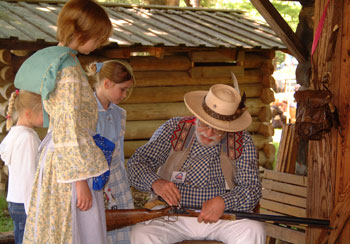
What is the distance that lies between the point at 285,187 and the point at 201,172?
146 cm

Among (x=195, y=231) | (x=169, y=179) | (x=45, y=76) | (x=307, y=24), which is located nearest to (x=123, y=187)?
(x=169, y=179)

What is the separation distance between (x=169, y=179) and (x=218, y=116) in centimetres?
62

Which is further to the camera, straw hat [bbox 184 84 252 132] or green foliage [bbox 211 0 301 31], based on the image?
green foliage [bbox 211 0 301 31]

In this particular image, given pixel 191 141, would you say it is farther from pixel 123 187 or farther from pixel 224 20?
pixel 224 20

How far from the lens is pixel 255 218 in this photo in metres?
3.23

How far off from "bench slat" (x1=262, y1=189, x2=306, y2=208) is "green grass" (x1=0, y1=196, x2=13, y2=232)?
3.39 m

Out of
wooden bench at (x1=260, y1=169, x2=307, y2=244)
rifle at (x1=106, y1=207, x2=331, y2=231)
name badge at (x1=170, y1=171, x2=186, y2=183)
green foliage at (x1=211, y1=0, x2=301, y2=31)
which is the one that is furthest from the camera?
green foliage at (x1=211, y1=0, x2=301, y2=31)

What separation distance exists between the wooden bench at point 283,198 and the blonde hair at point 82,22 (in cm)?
266

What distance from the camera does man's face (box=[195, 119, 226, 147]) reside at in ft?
12.1

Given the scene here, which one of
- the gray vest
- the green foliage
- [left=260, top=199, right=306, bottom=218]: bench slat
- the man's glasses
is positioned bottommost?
[left=260, top=199, right=306, bottom=218]: bench slat

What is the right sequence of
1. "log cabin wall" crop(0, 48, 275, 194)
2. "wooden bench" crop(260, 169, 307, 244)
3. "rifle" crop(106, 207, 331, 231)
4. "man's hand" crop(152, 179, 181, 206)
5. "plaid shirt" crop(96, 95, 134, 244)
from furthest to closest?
"log cabin wall" crop(0, 48, 275, 194)
"wooden bench" crop(260, 169, 307, 244)
"plaid shirt" crop(96, 95, 134, 244)
"man's hand" crop(152, 179, 181, 206)
"rifle" crop(106, 207, 331, 231)

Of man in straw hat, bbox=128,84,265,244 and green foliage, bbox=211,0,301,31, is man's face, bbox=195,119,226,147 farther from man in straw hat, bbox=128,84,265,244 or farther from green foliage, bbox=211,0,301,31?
green foliage, bbox=211,0,301,31

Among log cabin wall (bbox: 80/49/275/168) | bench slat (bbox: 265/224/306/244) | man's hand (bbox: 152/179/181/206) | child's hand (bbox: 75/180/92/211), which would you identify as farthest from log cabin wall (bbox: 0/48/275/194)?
child's hand (bbox: 75/180/92/211)

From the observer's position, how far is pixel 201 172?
12.1ft
